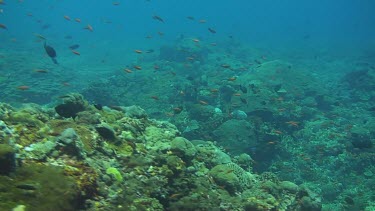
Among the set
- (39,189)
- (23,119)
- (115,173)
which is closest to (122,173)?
(115,173)

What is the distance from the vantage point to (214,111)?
1817 cm

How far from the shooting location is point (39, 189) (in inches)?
158

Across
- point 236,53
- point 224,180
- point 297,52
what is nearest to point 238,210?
point 224,180

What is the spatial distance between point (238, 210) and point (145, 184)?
2338mm

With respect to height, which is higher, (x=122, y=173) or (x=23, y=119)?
(x=23, y=119)

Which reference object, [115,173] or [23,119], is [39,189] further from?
[23,119]

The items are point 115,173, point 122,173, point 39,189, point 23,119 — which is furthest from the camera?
point 23,119

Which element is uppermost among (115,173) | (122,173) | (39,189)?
(39,189)

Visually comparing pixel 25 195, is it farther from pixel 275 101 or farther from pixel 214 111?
pixel 275 101

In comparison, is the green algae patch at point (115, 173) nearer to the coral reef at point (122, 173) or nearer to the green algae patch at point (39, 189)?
the coral reef at point (122, 173)

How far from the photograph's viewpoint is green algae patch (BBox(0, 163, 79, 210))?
374cm

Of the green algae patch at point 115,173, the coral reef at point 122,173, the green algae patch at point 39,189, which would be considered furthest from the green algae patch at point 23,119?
the green algae patch at point 39,189

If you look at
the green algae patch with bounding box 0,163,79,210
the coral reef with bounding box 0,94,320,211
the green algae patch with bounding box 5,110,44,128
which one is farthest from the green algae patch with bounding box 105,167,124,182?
the green algae patch with bounding box 5,110,44,128

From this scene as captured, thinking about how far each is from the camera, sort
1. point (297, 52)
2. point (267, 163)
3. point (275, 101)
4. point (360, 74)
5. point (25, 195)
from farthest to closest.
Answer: point (297, 52), point (360, 74), point (275, 101), point (267, 163), point (25, 195)
